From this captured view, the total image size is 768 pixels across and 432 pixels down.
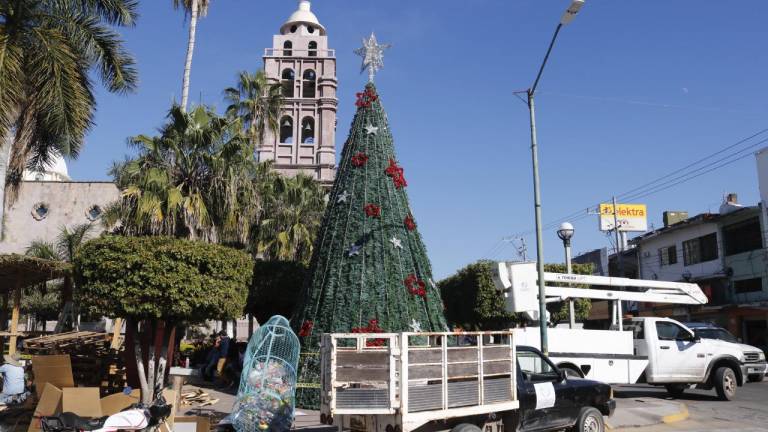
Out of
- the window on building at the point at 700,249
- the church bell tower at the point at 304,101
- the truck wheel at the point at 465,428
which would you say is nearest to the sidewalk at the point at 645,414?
the truck wheel at the point at 465,428

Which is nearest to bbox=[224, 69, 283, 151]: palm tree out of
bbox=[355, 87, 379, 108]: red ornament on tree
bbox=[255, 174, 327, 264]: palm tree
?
bbox=[255, 174, 327, 264]: palm tree

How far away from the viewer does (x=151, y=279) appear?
39.1ft

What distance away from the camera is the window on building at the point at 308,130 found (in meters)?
48.8

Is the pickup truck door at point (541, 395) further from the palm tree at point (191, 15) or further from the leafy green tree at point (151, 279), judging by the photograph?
the palm tree at point (191, 15)

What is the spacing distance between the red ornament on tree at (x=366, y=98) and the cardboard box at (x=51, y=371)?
30.2 feet

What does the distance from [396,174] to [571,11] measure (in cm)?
573

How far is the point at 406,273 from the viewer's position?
561 inches

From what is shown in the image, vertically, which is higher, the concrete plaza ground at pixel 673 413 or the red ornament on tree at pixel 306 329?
the red ornament on tree at pixel 306 329

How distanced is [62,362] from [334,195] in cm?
720

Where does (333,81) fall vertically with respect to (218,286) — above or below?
above

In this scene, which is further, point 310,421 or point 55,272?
point 55,272

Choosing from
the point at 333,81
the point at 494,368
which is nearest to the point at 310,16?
the point at 333,81

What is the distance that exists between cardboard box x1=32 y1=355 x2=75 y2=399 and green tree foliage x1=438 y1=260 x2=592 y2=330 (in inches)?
576

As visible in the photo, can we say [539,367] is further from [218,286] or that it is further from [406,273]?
[218,286]
